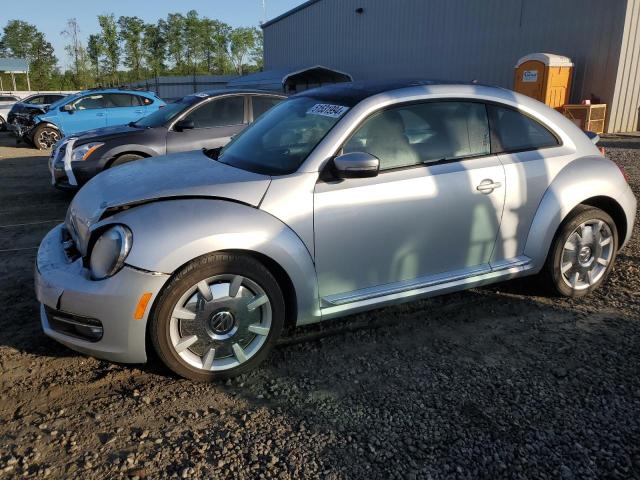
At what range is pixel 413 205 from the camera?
10.9 ft

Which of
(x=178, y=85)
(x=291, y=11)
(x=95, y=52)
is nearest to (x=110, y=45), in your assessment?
(x=95, y=52)

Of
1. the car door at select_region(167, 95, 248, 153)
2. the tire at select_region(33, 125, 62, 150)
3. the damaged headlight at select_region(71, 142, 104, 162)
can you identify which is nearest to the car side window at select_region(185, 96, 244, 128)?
the car door at select_region(167, 95, 248, 153)

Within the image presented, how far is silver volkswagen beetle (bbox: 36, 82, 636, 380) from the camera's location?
2.77 metres

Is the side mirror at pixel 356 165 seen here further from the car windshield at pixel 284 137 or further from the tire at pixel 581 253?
the tire at pixel 581 253

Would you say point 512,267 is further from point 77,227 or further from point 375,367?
point 77,227

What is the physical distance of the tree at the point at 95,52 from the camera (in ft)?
198

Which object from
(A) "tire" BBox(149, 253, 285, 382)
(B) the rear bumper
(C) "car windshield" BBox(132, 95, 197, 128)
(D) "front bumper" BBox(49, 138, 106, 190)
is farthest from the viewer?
(C) "car windshield" BBox(132, 95, 197, 128)

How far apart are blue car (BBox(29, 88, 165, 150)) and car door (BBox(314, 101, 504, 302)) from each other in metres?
11.1

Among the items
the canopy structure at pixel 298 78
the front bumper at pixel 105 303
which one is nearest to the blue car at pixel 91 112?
the canopy structure at pixel 298 78

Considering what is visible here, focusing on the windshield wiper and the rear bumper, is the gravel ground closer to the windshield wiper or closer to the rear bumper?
the rear bumper

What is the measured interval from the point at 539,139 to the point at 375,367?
2.11 meters

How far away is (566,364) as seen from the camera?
3186mm

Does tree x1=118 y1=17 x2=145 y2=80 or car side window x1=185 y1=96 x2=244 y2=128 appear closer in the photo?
car side window x1=185 y1=96 x2=244 y2=128

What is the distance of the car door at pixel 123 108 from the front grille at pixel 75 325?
11.0 m
